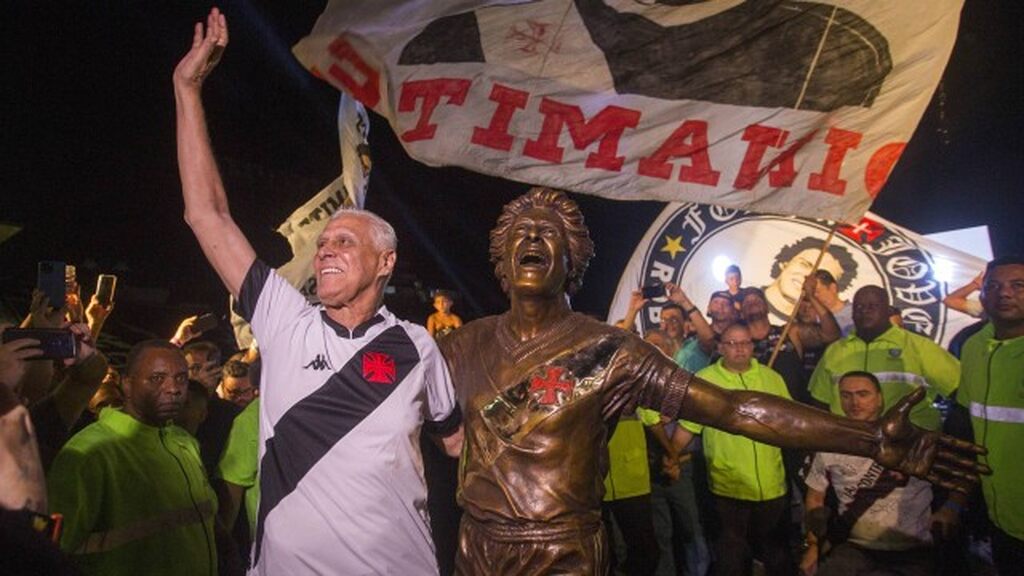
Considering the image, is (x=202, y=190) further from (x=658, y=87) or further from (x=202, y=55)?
(x=658, y=87)

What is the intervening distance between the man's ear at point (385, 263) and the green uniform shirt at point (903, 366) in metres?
4.93

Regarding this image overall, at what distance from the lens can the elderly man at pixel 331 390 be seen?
2.47 metres

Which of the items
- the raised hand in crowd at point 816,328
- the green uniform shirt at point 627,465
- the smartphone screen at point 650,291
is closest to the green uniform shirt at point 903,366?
the raised hand in crowd at point 816,328

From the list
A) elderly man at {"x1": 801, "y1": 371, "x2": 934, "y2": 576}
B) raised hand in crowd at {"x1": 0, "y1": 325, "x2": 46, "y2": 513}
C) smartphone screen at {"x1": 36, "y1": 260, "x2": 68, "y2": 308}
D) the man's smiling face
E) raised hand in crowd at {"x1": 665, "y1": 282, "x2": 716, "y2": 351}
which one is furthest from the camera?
raised hand in crowd at {"x1": 665, "y1": 282, "x2": 716, "y2": 351}

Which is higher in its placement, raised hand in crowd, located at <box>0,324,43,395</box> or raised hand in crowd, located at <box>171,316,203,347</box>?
raised hand in crowd, located at <box>0,324,43,395</box>

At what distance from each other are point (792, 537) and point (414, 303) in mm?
12690

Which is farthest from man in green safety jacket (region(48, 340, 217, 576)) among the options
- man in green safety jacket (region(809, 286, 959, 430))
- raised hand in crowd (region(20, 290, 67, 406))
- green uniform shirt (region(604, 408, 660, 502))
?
man in green safety jacket (region(809, 286, 959, 430))

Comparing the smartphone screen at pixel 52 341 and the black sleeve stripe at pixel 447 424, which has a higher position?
the smartphone screen at pixel 52 341

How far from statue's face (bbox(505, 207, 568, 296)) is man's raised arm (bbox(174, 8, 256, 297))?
1.16 meters

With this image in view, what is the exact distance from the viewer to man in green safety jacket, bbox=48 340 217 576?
3.52 meters

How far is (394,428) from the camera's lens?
2619 mm

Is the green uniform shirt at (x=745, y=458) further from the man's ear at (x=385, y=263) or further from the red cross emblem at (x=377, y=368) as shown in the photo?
the red cross emblem at (x=377, y=368)

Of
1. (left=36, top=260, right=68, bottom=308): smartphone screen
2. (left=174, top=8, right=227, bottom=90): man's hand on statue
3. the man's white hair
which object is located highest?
(left=174, top=8, right=227, bottom=90): man's hand on statue

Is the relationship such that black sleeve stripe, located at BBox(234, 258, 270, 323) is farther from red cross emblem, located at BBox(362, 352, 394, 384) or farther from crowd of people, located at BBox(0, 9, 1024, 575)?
red cross emblem, located at BBox(362, 352, 394, 384)
